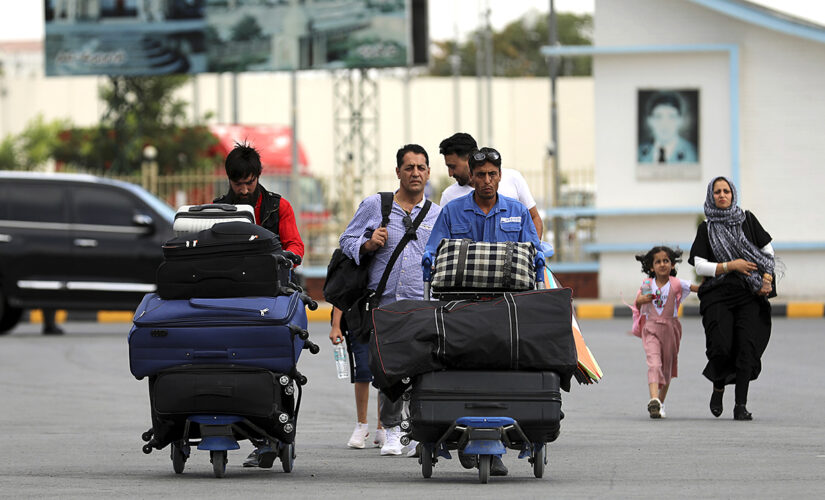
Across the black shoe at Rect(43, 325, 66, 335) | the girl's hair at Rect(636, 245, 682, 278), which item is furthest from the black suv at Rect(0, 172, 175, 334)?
the girl's hair at Rect(636, 245, 682, 278)

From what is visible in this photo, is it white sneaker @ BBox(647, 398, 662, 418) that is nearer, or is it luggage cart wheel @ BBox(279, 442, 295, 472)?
luggage cart wheel @ BBox(279, 442, 295, 472)

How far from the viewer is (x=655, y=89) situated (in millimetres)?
25422

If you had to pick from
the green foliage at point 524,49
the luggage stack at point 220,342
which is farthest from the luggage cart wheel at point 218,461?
the green foliage at point 524,49

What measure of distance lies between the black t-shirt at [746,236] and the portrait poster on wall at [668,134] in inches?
528

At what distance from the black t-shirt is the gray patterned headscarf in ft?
0.16

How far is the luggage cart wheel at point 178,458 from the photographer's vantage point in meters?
8.60

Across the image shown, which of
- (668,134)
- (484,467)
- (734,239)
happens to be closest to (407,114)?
(668,134)

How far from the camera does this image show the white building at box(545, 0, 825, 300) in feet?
82.5

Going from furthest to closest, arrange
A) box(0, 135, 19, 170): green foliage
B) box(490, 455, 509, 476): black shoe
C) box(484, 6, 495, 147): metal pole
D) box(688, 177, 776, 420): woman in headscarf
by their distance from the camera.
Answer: box(0, 135, 19, 170): green foliage, box(484, 6, 495, 147): metal pole, box(688, 177, 776, 420): woman in headscarf, box(490, 455, 509, 476): black shoe

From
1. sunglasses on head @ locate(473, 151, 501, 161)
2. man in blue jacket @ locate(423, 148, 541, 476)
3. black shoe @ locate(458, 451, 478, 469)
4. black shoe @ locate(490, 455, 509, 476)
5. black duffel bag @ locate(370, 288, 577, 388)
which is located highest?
sunglasses on head @ locate(473, 151, 501, 161)

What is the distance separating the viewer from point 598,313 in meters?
24.0

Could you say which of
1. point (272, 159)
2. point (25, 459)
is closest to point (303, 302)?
point (25, 459)

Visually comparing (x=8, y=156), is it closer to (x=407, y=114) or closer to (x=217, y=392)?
(x=407, y=114)

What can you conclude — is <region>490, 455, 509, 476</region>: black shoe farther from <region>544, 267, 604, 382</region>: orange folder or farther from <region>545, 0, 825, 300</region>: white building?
<region>545, 0, 825, 300</region>: white building
